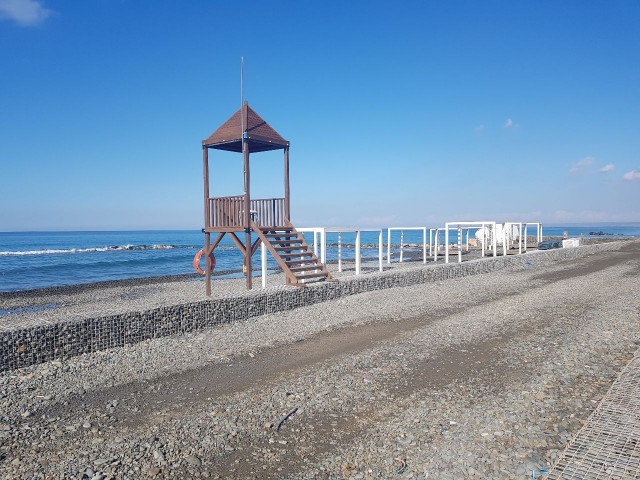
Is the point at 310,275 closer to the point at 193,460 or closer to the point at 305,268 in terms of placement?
the point at 305,268

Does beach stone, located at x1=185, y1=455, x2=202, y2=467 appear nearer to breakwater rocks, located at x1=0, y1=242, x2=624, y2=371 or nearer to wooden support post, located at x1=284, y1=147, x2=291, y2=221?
breakwater rocks, located at x1=0, y1=242, x2=624, y2=371

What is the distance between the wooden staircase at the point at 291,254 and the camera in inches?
503

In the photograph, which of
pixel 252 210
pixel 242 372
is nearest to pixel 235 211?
pixel 252 210

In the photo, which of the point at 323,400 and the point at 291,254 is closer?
the point at 323,400

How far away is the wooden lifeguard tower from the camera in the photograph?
13328 millimetres

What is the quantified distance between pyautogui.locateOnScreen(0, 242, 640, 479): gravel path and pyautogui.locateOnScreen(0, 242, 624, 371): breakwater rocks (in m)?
0.24

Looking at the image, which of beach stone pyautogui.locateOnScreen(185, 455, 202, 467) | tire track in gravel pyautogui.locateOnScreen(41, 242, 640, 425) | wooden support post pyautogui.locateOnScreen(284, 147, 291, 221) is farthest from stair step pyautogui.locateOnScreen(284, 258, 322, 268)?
beach stone pyautogui.locateOnScreen(185, 455, 202, 467)

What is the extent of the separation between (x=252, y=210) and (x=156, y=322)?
5.94 m

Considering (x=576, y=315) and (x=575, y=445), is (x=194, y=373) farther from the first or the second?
(x=576, y=315)

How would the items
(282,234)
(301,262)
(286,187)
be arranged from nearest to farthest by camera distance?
(301,262), (282,234), (286,187)

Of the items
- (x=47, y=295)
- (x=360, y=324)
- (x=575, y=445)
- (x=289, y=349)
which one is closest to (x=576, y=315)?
(x=360, y=324)

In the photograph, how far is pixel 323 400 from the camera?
18.0 feet

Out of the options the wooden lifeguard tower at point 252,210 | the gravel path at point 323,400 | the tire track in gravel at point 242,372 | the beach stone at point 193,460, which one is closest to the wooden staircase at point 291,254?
the wooden lifeguard tower at point 252,210

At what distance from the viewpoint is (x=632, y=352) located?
7215 millimetres
